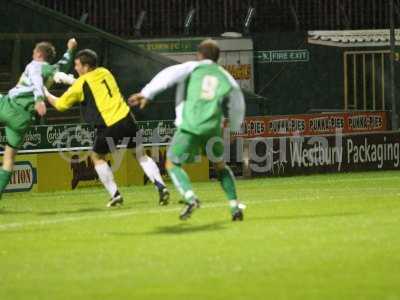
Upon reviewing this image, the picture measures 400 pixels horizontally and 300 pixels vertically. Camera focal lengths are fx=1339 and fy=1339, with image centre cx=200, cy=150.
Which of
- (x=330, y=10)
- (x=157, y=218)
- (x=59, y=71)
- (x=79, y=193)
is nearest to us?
(x=157, y=218)

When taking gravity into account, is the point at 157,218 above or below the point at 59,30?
below

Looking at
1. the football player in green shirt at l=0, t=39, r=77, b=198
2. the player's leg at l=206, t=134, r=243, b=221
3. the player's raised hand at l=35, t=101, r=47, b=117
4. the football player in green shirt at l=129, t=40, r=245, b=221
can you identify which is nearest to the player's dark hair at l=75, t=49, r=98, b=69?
the football player in green shirt at l=0, t=39, r=77, b=198

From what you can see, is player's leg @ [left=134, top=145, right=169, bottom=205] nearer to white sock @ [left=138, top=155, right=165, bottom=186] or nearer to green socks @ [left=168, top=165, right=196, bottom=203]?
white sock @ [left=138, top=155, right=165, bottom=186]

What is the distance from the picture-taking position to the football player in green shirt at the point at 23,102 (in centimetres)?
1848

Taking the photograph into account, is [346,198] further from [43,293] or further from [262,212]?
[43,293]

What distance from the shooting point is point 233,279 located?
37.9 ft

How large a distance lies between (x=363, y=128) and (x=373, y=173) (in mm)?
4281

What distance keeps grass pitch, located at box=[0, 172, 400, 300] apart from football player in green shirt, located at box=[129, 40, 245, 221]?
71 cm

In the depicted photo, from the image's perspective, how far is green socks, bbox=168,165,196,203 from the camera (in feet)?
49.8

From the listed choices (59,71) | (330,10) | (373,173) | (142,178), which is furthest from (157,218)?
(330,10)

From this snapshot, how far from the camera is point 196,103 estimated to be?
50.2 ft

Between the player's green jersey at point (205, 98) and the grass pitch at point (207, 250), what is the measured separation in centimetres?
117

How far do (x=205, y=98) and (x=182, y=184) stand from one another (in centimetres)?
102

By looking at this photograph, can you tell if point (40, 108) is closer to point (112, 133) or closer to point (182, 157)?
point (112, 133)
